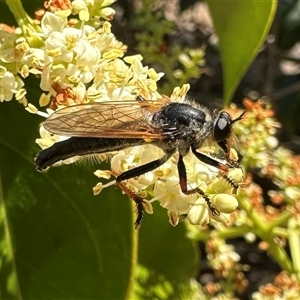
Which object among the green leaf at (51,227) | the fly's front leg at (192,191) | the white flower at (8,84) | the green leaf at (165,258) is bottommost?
the green leaf at (165,258)

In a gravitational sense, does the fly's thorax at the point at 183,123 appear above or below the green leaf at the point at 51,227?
above

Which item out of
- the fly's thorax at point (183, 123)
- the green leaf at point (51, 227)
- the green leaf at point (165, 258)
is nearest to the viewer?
the fly's thorax at point (183, 123)

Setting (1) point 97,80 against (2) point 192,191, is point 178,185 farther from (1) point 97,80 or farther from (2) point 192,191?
(1) point 97,80

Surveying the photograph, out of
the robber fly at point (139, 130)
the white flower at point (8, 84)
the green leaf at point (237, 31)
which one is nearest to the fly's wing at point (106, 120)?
the robber fly at point (139, 130)

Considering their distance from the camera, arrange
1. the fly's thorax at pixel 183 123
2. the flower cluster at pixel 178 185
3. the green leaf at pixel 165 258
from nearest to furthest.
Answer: the flower cluster at pixel 178 185, the fly's thorax at pixel 183 123, the green leaf at pixel 165 258

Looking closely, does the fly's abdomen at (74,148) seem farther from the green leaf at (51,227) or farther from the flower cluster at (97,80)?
the green leaf at (51,227)

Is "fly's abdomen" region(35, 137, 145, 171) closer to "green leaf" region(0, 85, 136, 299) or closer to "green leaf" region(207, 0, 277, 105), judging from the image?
"green leaf" region(0, 85, 136, 299)

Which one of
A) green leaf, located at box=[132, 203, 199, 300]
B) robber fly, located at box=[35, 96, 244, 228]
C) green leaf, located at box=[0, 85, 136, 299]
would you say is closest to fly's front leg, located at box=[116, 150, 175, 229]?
robber fly, located at box=[35, 96, 244, 228]

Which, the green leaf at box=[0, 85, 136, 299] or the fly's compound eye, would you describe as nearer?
the fly's compound eye
